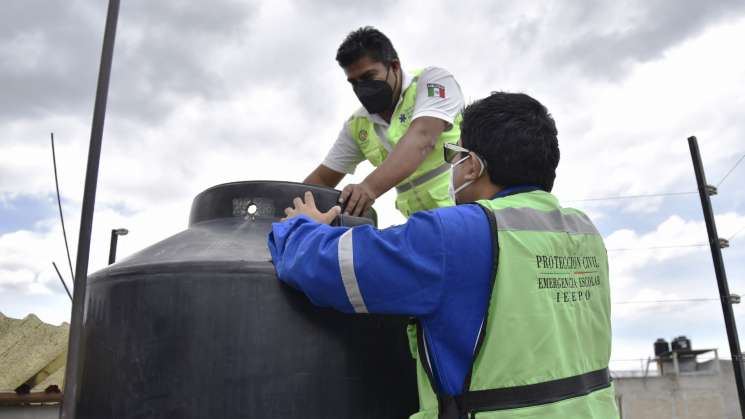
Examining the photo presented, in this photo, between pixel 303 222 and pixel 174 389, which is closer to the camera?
pixel 174 389

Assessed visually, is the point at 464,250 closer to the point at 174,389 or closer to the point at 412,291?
the point at 412,291

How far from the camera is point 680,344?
20.8 metres

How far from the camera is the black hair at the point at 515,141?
5.91 feet

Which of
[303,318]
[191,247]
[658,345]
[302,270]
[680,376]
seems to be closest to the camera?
[302,270]

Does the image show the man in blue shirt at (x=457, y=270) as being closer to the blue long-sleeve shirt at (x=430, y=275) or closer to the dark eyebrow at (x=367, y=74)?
the blue long-sleeve shirt at (x=430, y=275)

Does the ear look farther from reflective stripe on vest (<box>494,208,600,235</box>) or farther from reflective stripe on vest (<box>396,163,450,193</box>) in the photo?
reflective stripe on vest (<box>396,163,450,193</box>)

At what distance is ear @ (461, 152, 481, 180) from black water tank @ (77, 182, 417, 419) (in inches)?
20.5

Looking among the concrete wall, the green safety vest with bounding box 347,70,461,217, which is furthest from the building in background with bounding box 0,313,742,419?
the green safety vest with bounding box 347,70,461,217

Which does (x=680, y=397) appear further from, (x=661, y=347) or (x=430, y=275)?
(x=430, y=275)

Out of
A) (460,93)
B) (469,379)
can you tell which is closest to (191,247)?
(469,379)

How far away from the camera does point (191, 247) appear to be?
2.00 metres

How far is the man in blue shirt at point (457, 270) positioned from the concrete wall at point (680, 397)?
64.9ft

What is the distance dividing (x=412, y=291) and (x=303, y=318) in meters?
0.41

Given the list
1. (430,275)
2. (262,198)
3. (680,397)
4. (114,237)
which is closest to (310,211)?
(262,198)
